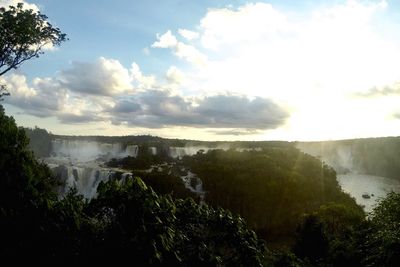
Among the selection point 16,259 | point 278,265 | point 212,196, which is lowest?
point 212,196

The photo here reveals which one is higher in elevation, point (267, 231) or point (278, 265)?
point (278, 265)

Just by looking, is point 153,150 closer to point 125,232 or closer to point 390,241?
point 390,241

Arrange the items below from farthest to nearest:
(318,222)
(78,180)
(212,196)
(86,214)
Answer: (212,196) → (78,180) → (318,222) → (86,214)

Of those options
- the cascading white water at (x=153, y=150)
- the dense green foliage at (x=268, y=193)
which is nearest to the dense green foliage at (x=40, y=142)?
the cascading white water at (x=153, y=150)

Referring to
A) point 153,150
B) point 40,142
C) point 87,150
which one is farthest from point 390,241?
point 40,142

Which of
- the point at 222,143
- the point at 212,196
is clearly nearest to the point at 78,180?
the point at 212,196

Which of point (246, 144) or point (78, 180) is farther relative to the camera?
Answer: point (246, 144)

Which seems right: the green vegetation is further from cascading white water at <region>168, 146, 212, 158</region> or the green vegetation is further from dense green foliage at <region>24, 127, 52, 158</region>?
dense green foliage at <region>24, 127, 52, 158</region>

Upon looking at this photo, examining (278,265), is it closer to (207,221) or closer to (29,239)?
(207,221)
